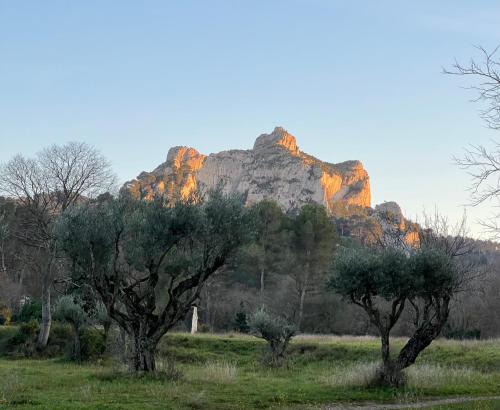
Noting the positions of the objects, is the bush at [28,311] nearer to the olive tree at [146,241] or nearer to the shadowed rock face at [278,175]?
the olive tree at [146,241]

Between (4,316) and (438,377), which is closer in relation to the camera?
(438,377)

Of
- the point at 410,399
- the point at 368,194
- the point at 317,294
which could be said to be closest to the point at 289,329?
the point at 410,399

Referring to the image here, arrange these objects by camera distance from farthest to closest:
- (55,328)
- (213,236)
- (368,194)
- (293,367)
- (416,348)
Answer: (368,194) → (55,328) → (293,367) → (213,236) → (416,348)

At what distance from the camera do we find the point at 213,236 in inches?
706

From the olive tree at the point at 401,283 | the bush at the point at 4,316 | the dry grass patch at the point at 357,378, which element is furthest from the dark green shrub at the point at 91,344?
the olive tree at the point at 401,283

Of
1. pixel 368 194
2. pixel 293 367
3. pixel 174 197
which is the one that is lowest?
pixel 293 367

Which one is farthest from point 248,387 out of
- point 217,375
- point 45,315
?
point 45,315

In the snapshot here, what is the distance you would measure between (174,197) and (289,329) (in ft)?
42.1

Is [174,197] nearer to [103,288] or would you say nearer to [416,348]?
[103,288]

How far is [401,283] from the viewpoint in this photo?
16.8 m

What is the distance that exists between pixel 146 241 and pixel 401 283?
25.2ft

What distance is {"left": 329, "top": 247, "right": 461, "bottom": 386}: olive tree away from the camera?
16641 mm

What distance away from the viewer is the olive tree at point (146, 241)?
17797 mm

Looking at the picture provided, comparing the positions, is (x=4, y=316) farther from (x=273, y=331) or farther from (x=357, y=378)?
(x=357, y=378)
